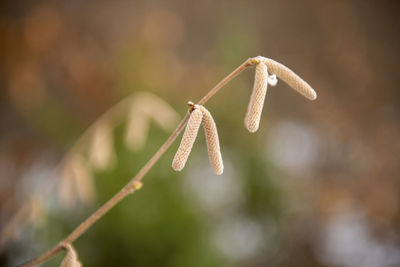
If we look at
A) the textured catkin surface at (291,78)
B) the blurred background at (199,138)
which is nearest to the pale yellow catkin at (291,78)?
the textured catkin surface at (291,78)

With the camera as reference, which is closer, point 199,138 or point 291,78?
point 291,78

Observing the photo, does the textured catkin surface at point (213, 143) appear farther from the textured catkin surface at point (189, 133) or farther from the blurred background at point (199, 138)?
the blurred background at point (199, 138)

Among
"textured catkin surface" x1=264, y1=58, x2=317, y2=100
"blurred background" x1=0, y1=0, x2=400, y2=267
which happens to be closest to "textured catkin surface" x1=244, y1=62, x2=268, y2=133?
"textured catkin surface" x1=264, y1=58, x2=317, y2=100

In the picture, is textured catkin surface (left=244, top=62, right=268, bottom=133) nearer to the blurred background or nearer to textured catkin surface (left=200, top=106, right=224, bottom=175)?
textured catkin surface (left=200, top=106, right=224, bottom=175)

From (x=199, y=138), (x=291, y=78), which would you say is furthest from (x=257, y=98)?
(x=199, y=138)

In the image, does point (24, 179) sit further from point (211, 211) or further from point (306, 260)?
point (306, 260)

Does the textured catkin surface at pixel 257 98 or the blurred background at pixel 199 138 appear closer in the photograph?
the textured catkin surface at pixel 257 98

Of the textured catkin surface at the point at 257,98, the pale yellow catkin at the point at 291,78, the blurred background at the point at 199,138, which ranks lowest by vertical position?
the textured catkin surface at the point at 257,98

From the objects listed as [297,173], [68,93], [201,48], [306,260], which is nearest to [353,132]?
[297,173]

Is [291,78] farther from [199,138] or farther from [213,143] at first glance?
[199,138]

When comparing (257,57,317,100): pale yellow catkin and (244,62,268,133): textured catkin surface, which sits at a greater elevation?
(257,57,317,100): pale yellow catkin
